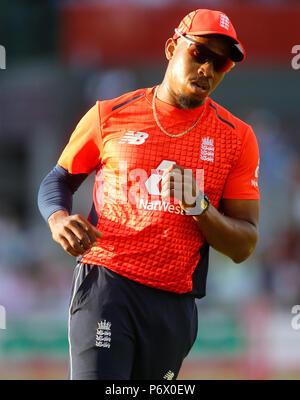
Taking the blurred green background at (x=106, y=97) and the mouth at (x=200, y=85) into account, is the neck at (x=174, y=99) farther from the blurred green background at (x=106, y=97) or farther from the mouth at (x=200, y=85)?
the blurred green background at (x=106, y=97)

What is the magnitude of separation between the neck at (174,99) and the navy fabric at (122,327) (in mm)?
931

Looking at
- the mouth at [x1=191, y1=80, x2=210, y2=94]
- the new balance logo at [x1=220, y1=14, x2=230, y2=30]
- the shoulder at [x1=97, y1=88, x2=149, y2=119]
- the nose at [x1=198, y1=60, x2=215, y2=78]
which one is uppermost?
the new balance logo at [x1=220, y1=14, x2=230, y2=30]

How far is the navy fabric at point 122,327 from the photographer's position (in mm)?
3559

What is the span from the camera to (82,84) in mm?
12820

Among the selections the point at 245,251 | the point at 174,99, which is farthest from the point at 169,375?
the point at 174,99

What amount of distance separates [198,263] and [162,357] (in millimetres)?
507

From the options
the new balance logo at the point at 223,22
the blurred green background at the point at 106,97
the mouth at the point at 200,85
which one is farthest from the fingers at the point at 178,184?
the blurred green background at the point at 106,97

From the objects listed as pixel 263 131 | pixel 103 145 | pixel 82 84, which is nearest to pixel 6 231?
pixel 82 84

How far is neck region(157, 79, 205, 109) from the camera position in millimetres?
3810

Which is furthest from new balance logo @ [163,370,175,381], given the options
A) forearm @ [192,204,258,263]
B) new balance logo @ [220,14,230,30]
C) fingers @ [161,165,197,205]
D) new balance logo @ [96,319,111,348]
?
new balance logo @ [220,14,230,30]

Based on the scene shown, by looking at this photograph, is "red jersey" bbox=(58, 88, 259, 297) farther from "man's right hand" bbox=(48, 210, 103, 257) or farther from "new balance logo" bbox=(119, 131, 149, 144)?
"man's right hand" bbox=(48, 210, 103, 257)

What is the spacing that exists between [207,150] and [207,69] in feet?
1.34

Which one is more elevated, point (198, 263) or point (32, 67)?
point (32, 67)
